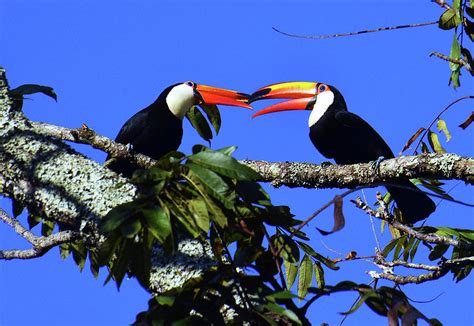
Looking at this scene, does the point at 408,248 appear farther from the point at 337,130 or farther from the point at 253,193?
the point at 337,130

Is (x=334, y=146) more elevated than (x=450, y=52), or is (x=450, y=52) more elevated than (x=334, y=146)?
(x=334, y=146)

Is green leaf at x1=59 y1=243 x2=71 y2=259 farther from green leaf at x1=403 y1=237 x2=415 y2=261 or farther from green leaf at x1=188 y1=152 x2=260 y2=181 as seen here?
green leaf at x1=188 y1=152 x2=260 y2=181

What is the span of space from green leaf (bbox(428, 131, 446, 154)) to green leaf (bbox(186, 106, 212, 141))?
1.45 metres

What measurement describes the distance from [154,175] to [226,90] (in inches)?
209

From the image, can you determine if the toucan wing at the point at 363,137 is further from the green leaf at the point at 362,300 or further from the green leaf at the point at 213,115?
the green leaf at the point at 362,300

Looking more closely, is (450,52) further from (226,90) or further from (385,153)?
(226,90)

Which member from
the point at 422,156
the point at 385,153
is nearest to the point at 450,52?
the point at 422,156

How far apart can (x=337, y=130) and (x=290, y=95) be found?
4.48ft

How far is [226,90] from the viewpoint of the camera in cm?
806

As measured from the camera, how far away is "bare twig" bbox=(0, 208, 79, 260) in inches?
143

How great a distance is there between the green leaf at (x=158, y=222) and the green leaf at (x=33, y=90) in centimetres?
190

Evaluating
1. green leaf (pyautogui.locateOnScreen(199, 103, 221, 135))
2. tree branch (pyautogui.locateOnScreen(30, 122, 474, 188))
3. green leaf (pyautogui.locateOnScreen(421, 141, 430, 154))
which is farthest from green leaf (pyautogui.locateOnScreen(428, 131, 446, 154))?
green leaf (pyautogui.locateOnScreen(199, 103, 221, 135))

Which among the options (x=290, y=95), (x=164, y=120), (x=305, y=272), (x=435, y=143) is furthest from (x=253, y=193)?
(x=290, y=95)

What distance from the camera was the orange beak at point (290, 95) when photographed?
8555 mm
